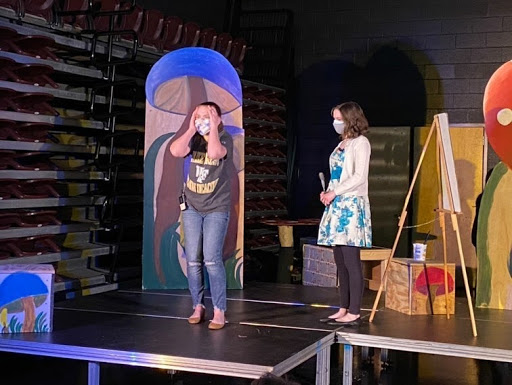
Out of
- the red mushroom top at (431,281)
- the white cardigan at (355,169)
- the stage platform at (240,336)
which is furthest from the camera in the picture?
the red mushroom top at (431,281)

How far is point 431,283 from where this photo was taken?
6250mm

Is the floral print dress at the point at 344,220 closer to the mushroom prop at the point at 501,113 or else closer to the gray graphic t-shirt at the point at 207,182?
the gray graphic t-shirt at the point at 207,182

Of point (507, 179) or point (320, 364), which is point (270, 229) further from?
point (320, 364)

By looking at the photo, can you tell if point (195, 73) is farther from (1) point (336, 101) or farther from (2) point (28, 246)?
(1) point (336, 101)

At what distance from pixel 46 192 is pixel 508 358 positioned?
379 centimetres

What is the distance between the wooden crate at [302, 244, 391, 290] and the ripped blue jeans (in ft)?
8.39

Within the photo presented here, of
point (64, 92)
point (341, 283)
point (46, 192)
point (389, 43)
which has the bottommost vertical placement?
point (341, 283)

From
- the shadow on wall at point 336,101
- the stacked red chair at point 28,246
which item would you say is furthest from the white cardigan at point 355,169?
the shadow on wall at point 336,101

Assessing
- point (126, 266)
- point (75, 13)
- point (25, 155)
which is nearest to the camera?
point (25, 155)

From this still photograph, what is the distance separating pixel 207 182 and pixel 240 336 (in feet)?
3.24

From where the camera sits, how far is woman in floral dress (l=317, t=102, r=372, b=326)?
5.35 m

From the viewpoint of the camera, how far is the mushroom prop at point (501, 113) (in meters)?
6.10

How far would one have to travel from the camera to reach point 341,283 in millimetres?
5520

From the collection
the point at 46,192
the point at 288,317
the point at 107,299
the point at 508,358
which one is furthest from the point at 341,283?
the point at 46,192
